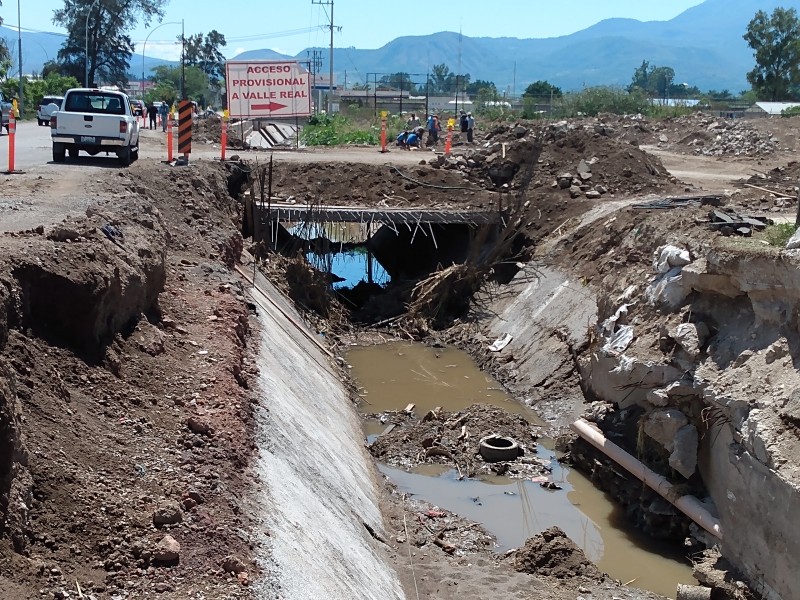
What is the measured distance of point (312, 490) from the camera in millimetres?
9398

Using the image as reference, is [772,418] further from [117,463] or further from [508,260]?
[508,260]

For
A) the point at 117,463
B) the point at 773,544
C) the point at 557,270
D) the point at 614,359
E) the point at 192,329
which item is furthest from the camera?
the point at 557,270

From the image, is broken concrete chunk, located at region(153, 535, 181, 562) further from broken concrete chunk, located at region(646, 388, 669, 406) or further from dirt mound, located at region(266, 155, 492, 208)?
dirt mound, located at region(266, 155, 492, 208)

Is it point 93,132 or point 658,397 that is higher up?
point 93,132

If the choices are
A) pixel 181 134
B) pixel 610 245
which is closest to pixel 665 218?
pixel 610 245

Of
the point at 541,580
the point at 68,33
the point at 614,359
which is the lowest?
the point at 541,580

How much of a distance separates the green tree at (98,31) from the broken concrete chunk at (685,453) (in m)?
80.5

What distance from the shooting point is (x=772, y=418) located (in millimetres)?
10820

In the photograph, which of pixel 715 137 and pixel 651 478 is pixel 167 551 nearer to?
pixel 651 478

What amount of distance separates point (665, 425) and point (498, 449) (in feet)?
9.99

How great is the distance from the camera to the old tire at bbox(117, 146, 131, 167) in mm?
22438

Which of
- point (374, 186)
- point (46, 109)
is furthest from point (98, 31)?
point (374, 186)

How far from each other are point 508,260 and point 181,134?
921 centimetres

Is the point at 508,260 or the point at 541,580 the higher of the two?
the point at 508,260
